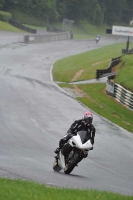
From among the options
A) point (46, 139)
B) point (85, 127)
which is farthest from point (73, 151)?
point (46, 139)

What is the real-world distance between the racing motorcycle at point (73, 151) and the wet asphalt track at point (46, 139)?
0.32 meters

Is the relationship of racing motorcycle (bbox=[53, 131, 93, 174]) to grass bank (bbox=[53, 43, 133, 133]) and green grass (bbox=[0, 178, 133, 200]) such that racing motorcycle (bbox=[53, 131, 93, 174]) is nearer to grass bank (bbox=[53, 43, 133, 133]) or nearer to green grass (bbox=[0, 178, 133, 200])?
green grass (bbox=[0, 178, 133, 200])

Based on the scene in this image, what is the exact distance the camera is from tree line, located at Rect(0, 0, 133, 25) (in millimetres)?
118463

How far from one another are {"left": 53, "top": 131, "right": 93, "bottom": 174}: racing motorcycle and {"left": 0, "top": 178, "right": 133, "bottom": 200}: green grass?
3.52 m

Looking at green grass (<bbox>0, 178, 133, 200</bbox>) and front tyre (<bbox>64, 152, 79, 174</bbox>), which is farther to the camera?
front tyre (<bbox>64, 152, 79, 174</bbox>)

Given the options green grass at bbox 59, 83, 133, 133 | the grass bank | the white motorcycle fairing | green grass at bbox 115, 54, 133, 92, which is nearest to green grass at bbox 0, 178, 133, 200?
the white motorcycle fairing

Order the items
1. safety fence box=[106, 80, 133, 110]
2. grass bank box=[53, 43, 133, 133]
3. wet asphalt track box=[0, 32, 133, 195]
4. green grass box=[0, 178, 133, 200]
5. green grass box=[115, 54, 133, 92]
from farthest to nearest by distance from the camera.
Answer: green grass box=[115, 54, 133, 92], safety fence box=[106, 80, 133, 110], grass bank box=[53, 43, 133, 133], wet asphalt track box=[0, 32, 133, 195], green grass box=[0, 178, 133, 200]

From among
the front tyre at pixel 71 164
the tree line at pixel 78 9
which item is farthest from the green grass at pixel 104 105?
the tree line at pixel 78 9

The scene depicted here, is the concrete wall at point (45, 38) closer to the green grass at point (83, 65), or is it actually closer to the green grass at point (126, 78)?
the green grass at point (83, 65)

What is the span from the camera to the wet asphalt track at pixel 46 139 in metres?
14.4

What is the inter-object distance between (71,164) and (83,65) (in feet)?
155

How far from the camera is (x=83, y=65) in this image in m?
61.8

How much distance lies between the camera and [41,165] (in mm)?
16172

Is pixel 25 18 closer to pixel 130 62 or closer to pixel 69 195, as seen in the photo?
pixel 130 62
